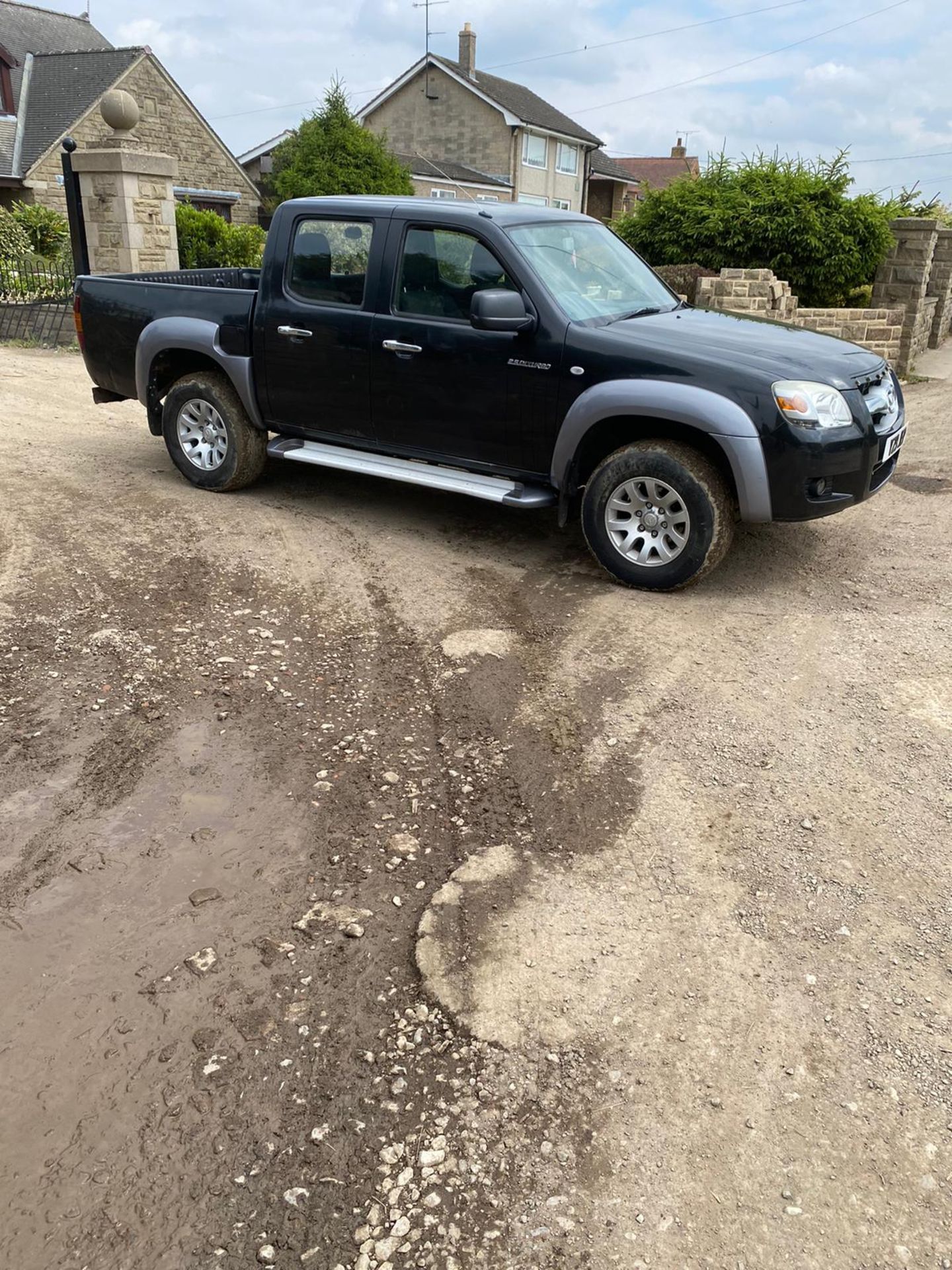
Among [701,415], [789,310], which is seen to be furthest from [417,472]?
[789,310]

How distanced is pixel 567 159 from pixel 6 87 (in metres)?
27.0

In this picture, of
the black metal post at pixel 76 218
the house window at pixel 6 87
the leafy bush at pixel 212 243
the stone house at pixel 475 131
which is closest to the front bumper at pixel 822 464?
the black metal post at pixel 76 218

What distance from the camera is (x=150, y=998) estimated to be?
2826 mm

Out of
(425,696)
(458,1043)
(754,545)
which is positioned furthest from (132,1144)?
(754,545)

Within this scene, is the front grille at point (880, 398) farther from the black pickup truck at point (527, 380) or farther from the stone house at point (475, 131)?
the stone house at point (475, 131)

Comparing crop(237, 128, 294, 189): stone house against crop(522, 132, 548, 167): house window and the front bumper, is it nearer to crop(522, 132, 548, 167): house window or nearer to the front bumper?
crop(522, 132, 548, 167): house window

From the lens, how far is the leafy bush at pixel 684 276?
12.4 meters

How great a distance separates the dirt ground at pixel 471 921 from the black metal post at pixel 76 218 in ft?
33.1

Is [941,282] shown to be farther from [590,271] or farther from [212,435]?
[212,435]

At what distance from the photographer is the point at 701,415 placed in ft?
17.3

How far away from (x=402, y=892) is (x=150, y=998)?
0.84 metres

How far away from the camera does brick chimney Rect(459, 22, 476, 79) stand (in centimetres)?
4597

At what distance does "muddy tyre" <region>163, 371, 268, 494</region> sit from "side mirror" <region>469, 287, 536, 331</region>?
223cm

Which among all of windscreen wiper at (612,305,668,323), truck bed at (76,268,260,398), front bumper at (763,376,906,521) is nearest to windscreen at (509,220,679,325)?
windscreen wiper at (612,305,668,323)
